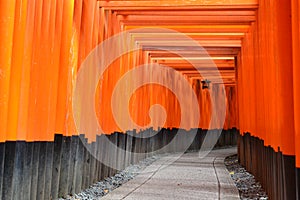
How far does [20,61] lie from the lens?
4223 millimetres

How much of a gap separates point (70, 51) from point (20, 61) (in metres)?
1.95

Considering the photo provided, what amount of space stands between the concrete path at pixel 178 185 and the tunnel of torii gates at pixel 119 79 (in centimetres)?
65

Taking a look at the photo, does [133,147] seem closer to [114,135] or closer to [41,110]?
[114,135]

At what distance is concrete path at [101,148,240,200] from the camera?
695 cm

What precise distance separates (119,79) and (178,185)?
2.81 m

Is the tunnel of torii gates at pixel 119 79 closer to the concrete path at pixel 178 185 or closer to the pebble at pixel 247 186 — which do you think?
the pebble at pixel 247 186

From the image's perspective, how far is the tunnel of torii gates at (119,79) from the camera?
163 inches

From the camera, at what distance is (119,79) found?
9391mm

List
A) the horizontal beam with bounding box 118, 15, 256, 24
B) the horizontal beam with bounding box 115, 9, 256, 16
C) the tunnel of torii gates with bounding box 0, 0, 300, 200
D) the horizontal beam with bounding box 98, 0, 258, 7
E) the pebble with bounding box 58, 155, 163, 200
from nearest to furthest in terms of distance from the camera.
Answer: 1. the tunnel of torii gates with bounding box 0, 0, 300, 200
2. the pebble with bounding box 58, 155, 163, 200
3. the horizontal beam with bounding box 98, 0, 258, 7
4. the horizontal beam with bounding box 115, 9, 256, 16
5. the horizontal beam with bounding box 118, 15, 256, 24

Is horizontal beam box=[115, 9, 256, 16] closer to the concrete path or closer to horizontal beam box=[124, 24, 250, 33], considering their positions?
horizontal beam box=[124, 24, 250, 33]

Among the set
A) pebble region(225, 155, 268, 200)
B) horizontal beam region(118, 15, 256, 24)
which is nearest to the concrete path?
pebble region(225, 155, 268, 200)

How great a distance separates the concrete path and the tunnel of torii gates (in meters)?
0.65

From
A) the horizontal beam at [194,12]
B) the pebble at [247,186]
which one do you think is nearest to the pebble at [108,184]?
the pebble at [247,186]

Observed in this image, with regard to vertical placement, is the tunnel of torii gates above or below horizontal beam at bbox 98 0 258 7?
below
